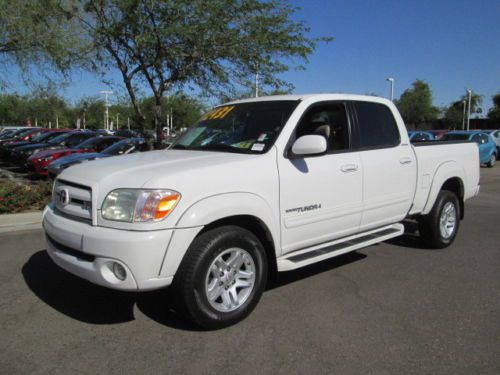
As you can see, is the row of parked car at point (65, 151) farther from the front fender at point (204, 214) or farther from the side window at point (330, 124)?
the front fender at point (204, 214)

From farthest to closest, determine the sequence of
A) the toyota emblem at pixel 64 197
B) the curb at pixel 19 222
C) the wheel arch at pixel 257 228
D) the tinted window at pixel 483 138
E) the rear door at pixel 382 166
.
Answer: the tinted window at pixel 483 138 < the curb at pixel 19 222 < the rear door at pixel 382 166 < the toyota emblem at pixel 64 197 < the wheel arch at pixel 257 228

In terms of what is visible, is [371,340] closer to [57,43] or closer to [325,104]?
[325,104]

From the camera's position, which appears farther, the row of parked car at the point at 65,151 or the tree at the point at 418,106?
the tree at the point at 418,106

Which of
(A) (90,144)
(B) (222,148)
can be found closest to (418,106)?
(A) (90,144)

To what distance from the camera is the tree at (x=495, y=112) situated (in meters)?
51.5

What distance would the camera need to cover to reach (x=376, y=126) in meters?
5.02

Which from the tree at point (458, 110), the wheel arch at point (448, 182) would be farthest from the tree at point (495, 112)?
the wheel arch at point (448, 182)

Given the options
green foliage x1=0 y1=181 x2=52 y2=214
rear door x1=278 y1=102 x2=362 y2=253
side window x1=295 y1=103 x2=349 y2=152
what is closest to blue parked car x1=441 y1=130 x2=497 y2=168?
side window x1=295 y1=103 x2=349 y2=152

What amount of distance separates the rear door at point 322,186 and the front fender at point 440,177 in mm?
1591

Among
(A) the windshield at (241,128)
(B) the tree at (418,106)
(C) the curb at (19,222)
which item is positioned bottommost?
(C) the curb at (19,222)

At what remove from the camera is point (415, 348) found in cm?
326

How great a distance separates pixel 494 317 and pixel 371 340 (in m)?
1.26

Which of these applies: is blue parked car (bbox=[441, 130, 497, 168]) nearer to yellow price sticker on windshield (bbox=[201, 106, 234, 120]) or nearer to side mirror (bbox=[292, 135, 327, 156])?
Answer: yellow price sticker on windshield (bbox=[201, 106, 234, 120])

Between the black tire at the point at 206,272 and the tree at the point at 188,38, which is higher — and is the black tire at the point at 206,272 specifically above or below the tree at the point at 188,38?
below
